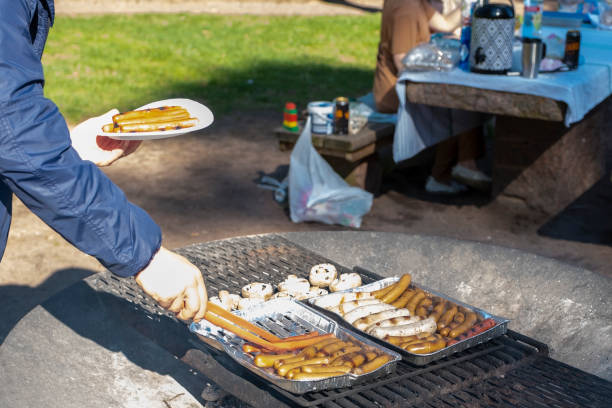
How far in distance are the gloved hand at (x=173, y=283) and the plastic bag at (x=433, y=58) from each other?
3.13 meters

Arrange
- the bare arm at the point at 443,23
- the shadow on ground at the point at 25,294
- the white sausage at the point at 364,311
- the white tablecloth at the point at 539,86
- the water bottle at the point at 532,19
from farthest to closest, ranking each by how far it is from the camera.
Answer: the bare arm at the point at 443,23, the water bottle at the point at 532,19, the white tablecloth at the point at 539,86, the shadow on ground at the point at 25,294, the white sausage at the point at 364,311

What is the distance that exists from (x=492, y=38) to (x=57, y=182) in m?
3.35

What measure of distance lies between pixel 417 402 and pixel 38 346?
3.99 ft

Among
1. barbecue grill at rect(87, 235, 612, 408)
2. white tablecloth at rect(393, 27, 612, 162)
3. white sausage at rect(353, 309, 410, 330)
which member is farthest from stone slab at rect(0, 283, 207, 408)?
white tablecloth at rect(393, 27, 612, 162)

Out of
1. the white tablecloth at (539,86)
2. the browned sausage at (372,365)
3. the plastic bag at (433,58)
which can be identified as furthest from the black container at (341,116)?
the browned sausage at (372,365)

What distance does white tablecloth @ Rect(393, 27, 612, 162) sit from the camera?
4.07 m

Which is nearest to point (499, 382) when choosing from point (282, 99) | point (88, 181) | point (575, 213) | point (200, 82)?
point (88, 181)

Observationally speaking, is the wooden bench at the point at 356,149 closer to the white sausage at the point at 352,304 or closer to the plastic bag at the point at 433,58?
the plastic bag at the point at 433,58

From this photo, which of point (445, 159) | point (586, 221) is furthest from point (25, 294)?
point (586, 221)

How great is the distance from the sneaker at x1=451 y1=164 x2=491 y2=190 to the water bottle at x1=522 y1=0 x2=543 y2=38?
1110 mm

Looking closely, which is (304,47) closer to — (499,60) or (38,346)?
(499,60)

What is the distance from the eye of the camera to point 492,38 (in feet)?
13.9

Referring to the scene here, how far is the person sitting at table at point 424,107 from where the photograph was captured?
5.12 m

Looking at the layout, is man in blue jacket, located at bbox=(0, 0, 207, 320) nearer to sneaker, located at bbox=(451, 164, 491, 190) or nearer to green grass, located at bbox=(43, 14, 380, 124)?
sneaker, located at bbox=(451, 164, 491, 190)
